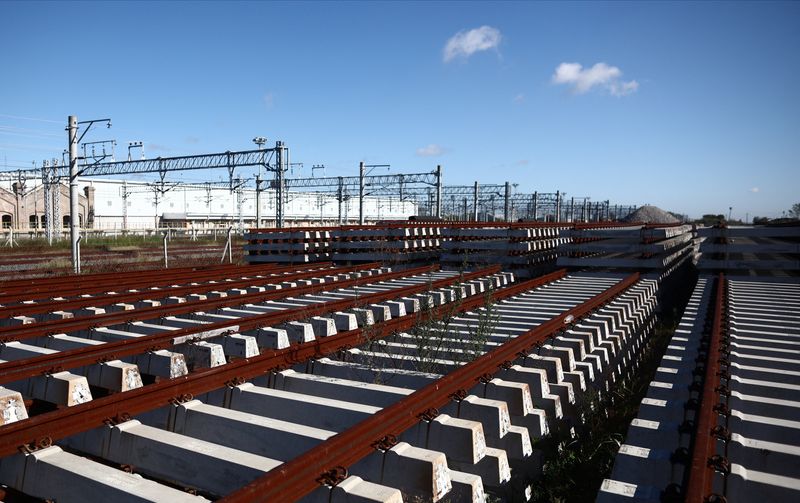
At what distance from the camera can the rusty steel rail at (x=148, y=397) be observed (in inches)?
120

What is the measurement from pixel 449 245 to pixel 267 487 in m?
13.2

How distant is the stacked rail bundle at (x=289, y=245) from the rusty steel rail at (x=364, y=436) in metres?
11.8

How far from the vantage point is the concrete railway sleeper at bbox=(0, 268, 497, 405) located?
4.45 m

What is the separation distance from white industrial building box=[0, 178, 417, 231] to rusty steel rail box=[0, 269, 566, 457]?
1868 inches

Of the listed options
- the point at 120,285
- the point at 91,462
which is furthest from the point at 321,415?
the point at 120,285


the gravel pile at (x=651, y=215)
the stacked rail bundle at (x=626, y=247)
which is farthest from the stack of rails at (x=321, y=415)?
the gravel pile at (x=651, y=215)

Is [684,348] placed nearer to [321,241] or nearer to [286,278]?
[286,278]

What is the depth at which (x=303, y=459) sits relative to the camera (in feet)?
8.94

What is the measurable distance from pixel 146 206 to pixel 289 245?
6351cm

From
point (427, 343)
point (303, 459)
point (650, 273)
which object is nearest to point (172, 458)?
point (303, 459)

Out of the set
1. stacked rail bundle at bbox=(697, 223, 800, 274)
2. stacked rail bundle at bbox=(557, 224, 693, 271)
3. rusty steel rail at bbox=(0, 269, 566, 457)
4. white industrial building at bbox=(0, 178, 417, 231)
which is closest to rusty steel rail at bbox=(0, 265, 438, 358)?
rusty steel rail at bbox=(0, 269, 566, 457)

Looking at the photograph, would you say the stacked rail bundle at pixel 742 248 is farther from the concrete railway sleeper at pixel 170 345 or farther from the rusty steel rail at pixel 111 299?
the rusty steel rail at pixel 111 299

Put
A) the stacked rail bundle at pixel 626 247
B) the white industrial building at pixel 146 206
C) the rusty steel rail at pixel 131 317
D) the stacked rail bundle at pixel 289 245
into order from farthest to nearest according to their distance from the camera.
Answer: the white industrial building at pixel 146 206
the stacked rail bundle at pixel 289 245
the stacked rail bundle at pixel 626 247
the rusty steel rail at pixel 131 317

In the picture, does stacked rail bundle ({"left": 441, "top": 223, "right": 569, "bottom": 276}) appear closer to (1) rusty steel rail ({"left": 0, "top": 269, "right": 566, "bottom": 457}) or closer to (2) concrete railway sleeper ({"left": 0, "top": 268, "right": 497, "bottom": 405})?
(2) concrete railway sleeper ({"left": 0, "top": 268, "right": 497, "bottom": 405})
